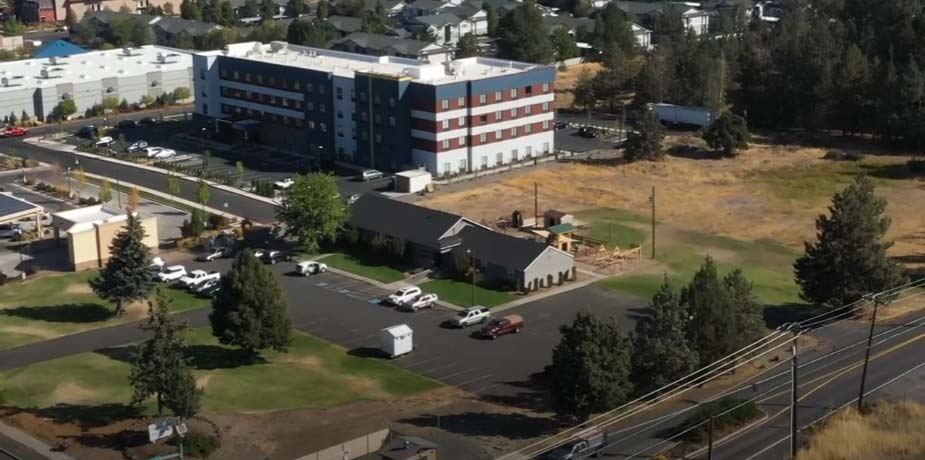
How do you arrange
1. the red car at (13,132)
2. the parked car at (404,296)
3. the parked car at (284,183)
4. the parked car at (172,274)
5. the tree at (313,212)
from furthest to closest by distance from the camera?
1. the red car at (13,132)
2. the parked car at (284,183)
3. the tree at (313,212)
4. the parked car at (172,274)
5. the parked car at (404,296)

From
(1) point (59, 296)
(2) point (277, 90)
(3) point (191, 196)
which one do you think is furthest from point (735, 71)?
(1) point (59, 296)

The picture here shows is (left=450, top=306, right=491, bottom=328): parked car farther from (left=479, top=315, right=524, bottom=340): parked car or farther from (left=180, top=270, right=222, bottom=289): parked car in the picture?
(left=180, top=270, right=222, bottom=289): parked car

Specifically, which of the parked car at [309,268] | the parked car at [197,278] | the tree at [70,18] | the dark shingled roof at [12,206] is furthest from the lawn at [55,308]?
the tree at [70,18]

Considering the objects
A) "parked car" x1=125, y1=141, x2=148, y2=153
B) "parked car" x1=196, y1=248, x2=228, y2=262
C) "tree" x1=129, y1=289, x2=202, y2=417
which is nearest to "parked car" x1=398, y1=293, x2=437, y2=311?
"parked car" x1=196, y1=248, x2=228, y2=262

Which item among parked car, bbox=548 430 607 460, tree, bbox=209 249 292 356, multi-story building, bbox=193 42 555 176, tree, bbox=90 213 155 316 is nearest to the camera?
parked car, bbox=548 430 607 460

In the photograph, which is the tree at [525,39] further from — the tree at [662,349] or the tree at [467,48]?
the tree at [662,349]

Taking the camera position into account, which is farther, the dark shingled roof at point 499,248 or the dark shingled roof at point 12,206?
the dark shingled roof at point 12,206

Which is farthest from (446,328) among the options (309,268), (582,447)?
(582,447)
